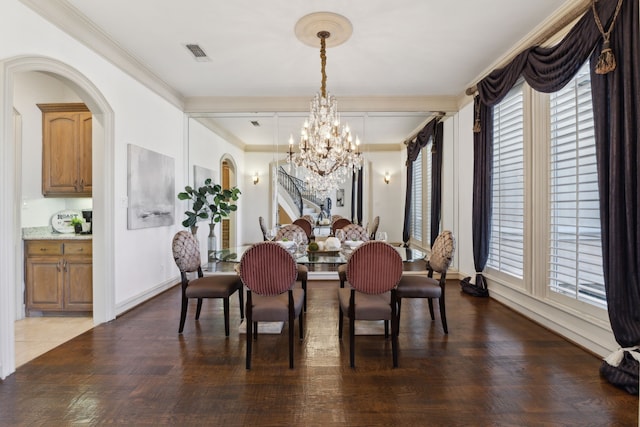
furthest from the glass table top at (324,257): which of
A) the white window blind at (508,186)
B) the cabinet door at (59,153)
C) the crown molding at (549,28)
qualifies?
the crown molding at (549,28)

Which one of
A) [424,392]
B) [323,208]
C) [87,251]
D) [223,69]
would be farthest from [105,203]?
[424,392]

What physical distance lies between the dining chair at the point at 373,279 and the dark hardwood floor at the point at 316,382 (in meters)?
0.37

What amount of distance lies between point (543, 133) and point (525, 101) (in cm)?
53

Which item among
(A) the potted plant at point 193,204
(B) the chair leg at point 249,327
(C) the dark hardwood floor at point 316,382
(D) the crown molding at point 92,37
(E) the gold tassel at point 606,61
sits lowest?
(C) the dark hardwood floor at point 316,382

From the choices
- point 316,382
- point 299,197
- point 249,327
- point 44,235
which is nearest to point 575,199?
point 316,382

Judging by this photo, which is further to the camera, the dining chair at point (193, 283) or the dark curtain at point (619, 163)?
the dining chair at point (193, 283)

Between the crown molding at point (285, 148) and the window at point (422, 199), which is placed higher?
the crown molding at point (285, 148)

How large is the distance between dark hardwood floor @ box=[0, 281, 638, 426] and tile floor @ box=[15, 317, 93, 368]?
14 cm

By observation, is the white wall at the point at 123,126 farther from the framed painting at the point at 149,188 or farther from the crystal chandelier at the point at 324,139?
the crystal chandelier at the point at 324,139

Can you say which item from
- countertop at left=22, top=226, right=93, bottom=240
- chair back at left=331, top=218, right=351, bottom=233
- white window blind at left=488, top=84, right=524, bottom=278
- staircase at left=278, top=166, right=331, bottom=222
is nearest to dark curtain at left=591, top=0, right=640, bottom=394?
white window blind at left=488, top=84, right=524, bottom=278

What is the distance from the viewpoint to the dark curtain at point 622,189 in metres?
2.25

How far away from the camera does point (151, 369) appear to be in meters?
2.59

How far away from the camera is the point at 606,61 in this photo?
2367 mm

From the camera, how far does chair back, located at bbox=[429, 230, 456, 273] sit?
131 inches
